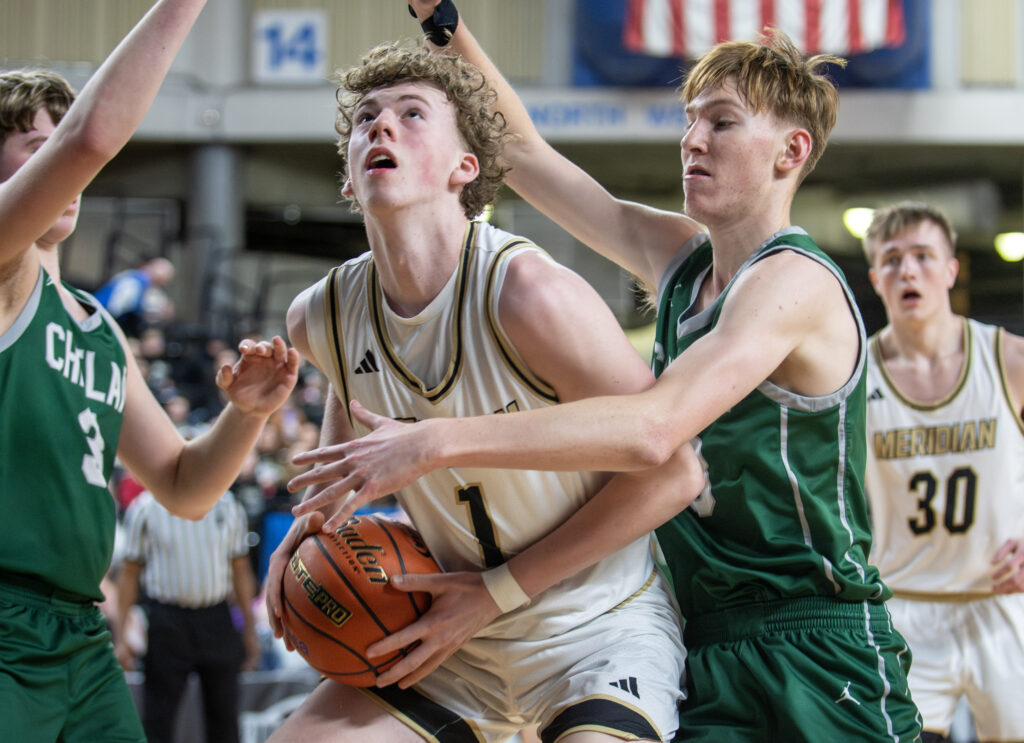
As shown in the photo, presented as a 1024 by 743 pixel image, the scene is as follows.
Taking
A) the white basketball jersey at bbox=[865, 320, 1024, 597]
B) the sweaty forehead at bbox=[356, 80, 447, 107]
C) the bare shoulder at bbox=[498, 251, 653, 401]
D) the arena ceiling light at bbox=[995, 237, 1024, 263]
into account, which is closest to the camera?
the bare shoulder at bbox=[498, 251, 653, 401]

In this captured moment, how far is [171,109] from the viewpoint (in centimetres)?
1778

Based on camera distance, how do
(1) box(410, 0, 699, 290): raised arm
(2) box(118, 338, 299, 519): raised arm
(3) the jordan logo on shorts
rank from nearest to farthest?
(3) the jordan logo on shorts
(2) box(118, 338, 299, 519): raised arm
(1) box(410, 0, 699, 290): raised arm

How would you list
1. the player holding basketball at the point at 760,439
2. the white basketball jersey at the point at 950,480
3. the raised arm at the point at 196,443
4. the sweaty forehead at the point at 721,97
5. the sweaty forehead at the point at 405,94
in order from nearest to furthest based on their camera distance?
the player holding basketball at the point at 760,439
the sweaty forehead at the point at 405,94
the sweaty forehead at the point at 721,97
the raised arm at the point at 196,443
the white basketball jersey at the point at 950,480

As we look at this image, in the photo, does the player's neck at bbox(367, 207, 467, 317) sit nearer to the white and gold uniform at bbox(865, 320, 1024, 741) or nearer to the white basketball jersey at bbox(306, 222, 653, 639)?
the white basketball jersey at bbox(306, 222, 653, 639)

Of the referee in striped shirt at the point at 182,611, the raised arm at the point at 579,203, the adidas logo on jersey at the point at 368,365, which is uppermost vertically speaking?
the raised arm at the point at 579,203

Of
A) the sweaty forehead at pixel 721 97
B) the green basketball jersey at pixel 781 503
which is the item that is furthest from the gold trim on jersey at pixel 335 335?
the sweaty forehead at pixel 721 97

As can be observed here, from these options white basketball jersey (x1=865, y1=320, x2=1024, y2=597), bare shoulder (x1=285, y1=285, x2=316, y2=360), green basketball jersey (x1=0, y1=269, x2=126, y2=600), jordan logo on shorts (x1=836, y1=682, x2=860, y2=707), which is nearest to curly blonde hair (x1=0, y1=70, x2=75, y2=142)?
green basketball jersey (x1=0, y1=269, x2=126, y2=600)

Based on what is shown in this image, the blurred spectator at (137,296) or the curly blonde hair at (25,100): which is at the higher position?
the curly blonde hair at (25,100)

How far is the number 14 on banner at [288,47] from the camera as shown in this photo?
18109mm

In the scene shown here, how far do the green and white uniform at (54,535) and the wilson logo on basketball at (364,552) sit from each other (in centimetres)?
74

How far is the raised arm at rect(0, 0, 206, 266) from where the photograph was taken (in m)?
→ 2.58

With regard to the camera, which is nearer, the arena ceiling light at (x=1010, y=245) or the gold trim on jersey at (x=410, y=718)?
the gold trim on jersey at (x=410, y=718)

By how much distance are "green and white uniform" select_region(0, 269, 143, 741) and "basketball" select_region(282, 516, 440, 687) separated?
0.59 meters

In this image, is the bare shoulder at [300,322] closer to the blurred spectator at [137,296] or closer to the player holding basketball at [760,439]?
the player holding basketball at [760,439]
